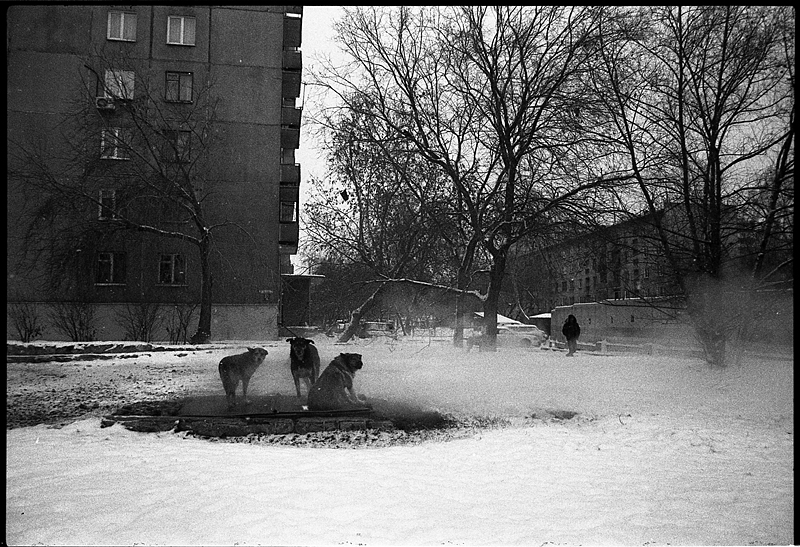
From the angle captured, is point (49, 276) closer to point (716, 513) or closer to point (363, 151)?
point (363, 151)

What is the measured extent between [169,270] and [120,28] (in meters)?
3.95

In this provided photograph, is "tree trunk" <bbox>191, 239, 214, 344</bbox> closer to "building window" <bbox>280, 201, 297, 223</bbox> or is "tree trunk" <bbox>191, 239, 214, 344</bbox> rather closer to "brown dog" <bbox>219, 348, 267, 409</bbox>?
"building window" <bbox>280, 201, 297, 223</bbox>

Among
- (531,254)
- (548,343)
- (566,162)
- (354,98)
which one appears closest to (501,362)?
(531,254)

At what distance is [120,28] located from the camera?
8.80 meters

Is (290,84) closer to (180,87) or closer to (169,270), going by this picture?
(180,87)

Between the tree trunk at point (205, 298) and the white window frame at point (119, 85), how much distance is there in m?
2.67

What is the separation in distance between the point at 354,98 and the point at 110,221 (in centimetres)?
469

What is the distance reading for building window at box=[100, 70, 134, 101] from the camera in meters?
9.04

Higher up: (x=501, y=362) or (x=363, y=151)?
(x=363, y=151)

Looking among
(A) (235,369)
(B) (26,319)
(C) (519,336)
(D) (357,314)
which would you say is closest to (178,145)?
(B) (26,319)

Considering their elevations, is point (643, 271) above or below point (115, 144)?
below

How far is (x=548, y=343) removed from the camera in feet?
48.4

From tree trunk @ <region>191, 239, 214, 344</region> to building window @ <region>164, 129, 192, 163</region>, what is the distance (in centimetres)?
152

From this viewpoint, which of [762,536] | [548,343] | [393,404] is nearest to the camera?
[762,536]
